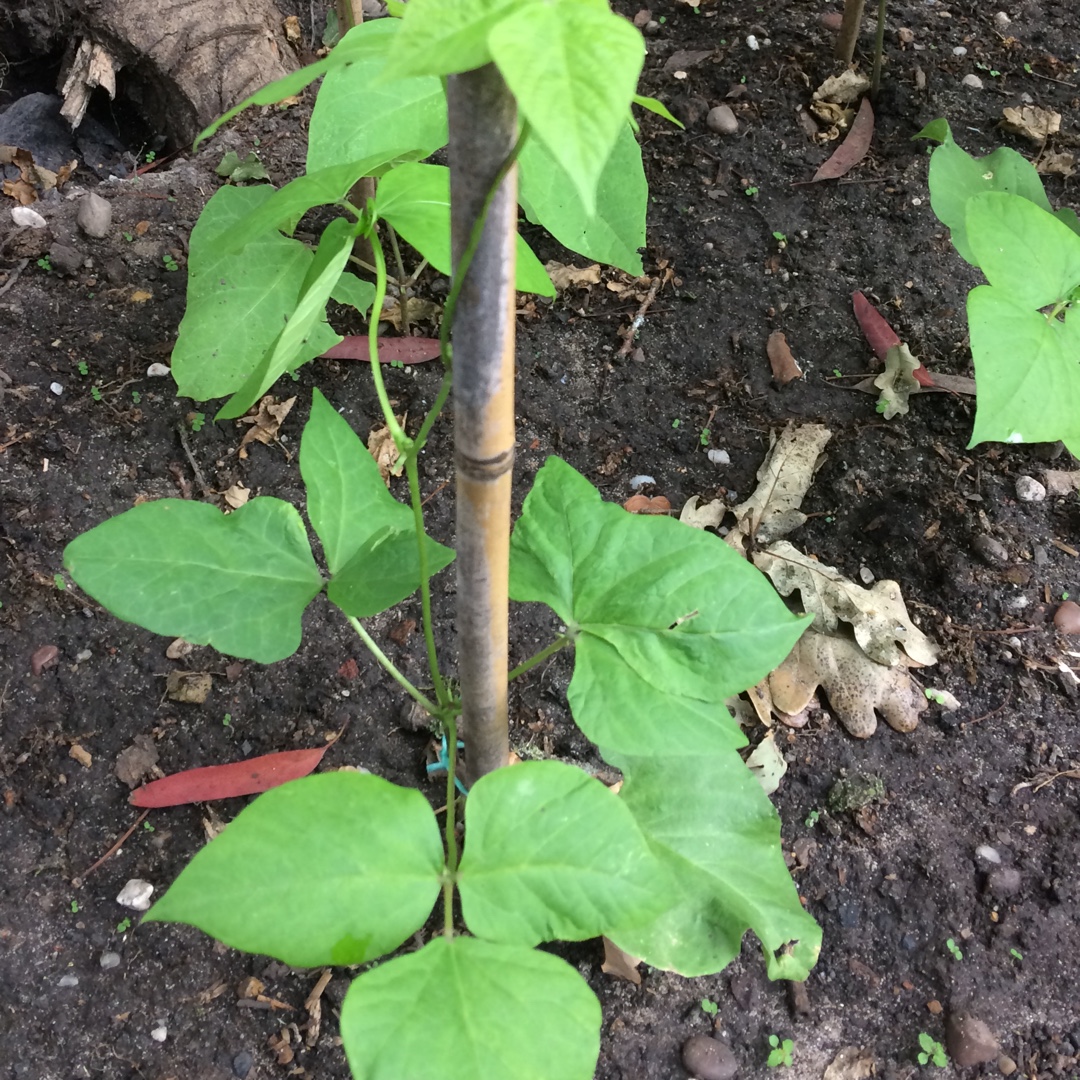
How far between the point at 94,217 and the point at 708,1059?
6.27ft

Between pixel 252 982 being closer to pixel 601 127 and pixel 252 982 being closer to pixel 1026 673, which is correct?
pixel 601 127

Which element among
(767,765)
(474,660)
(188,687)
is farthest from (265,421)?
(767,765)

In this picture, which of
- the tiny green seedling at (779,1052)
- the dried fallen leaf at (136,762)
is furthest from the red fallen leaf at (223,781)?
the tiny green seedling at (779,1052)

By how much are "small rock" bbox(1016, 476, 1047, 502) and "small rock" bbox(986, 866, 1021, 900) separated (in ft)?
2.27

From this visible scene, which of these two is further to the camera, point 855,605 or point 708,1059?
point 855,605

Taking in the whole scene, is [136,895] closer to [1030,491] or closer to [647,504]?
[647,504]

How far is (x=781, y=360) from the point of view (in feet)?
5.87

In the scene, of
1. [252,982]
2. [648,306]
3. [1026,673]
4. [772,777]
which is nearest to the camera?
[252,982]

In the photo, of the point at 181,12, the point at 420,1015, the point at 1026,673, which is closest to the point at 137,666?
the point at 420,1015

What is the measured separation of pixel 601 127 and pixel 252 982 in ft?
3.68

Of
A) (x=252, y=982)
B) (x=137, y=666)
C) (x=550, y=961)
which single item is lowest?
(x=252, y=982)

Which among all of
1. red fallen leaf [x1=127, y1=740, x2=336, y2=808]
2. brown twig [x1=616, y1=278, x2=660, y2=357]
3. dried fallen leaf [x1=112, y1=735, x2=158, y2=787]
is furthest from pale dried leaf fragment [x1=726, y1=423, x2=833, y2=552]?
dried fallen leaf [x1=112, y1=735, x2=158, y2=787]

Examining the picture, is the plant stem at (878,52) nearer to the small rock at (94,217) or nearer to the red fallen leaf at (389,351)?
the red fallen leaf at (389,351)

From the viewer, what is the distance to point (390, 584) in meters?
0.91
